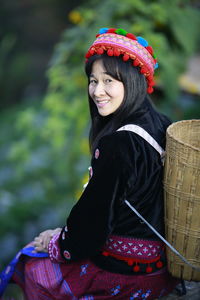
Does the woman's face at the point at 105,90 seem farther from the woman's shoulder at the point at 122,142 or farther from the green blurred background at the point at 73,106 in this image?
the green blurred background at the point at 73,106

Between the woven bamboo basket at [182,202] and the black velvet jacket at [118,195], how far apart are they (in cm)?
7

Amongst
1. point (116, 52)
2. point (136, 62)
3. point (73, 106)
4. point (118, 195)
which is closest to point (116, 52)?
point (116, 52)

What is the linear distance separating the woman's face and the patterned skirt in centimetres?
64

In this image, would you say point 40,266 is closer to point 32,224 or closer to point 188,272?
point 188,272

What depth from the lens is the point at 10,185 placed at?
552 centimetres

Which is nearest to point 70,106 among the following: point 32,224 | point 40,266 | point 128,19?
point 128,19

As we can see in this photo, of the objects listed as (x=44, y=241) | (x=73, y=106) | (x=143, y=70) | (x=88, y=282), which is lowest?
(x=88, y=282)

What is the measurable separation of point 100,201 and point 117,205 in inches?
3.0

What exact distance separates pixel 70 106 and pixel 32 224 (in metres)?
1.39

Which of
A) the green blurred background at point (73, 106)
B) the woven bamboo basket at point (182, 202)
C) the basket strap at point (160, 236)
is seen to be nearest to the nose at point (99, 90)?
the woven bamboo basket at point (182, 202)

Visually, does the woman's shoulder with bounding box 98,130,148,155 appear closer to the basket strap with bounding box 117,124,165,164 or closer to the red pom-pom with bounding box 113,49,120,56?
the basket strap with bounding box 117,124,165,164

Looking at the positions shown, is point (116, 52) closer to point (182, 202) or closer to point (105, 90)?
point (105, 90)

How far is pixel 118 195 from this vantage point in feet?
5.81

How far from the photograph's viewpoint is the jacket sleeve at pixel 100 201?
1737mm
